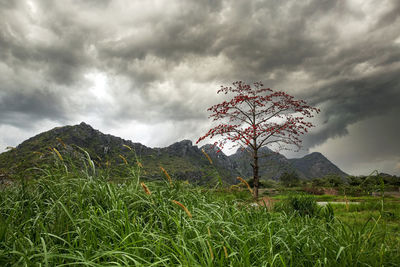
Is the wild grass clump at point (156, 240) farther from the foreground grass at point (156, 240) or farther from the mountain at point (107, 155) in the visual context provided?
Result: the mountain at point (107, 155)

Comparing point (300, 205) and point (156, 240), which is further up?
point (156, 240)

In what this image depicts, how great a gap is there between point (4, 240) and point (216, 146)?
10.7m

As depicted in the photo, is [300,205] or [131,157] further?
[300,205]

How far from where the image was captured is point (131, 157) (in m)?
4.85

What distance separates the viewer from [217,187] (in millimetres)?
4699

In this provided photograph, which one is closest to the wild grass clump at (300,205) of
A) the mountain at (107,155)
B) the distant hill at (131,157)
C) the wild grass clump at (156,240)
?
the distant hill at (131,157)

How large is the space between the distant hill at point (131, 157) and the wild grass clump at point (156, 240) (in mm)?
553

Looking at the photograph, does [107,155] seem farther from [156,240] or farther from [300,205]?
[300,205]

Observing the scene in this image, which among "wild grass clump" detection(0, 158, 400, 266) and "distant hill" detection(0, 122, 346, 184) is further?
"distant hill" detection(0, 122, 346, 184)

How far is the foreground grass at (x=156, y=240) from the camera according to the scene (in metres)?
1.95

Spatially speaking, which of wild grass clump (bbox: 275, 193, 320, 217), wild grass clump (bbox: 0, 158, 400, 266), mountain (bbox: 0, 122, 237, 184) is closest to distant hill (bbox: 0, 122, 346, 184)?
mountain (bbox: 0, 122, 237, 184)

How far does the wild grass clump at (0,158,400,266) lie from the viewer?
1.95 m

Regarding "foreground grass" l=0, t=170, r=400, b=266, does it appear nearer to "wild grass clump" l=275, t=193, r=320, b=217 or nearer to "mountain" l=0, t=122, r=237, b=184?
"mountain" l=0, t=122, r=237, b=184

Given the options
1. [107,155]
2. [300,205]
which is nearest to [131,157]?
[107,155]
